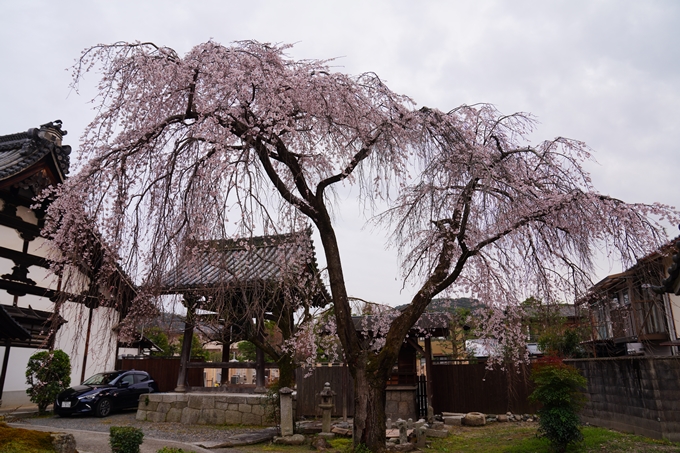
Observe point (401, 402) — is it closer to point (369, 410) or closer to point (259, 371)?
point (259, 371)

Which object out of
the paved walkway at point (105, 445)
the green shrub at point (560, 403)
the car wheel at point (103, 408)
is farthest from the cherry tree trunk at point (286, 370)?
the green shrub at point (560, 403)

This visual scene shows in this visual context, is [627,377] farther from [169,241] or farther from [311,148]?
[169,241]

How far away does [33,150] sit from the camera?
43.4ft

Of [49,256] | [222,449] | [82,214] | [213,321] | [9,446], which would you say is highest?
[82,214]

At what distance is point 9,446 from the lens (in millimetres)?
4812

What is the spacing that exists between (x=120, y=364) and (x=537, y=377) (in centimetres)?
1570

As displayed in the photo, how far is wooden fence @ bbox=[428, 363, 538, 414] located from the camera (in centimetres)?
1429

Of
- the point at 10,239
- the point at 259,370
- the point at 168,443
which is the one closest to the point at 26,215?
the point at 10,239

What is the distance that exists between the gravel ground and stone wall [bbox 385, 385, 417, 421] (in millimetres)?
4365

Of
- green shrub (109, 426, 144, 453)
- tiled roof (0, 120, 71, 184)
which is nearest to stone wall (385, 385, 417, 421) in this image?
green shrub (109, 426, 144, 453)

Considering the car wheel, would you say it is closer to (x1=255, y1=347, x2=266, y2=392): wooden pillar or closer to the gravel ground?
the gravel ground

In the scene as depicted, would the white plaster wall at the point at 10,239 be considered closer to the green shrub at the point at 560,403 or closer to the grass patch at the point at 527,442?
the grass patch at the point at 527,442

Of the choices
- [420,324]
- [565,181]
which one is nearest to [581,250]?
[565,181]

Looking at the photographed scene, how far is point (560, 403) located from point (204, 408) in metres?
8.77
